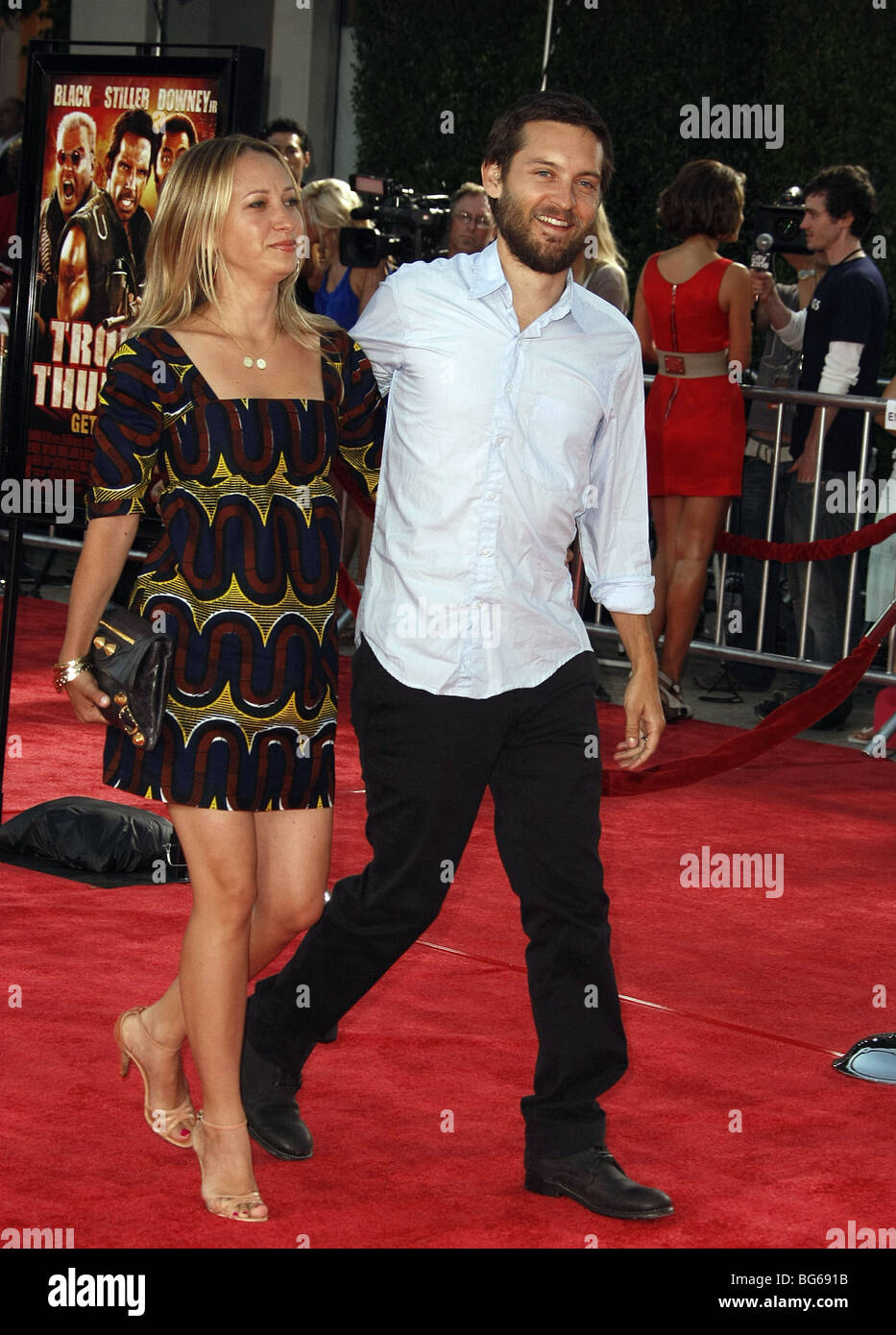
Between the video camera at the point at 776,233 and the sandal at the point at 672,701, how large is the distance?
1.77m

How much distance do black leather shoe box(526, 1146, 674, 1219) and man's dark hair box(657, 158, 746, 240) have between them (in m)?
4.97

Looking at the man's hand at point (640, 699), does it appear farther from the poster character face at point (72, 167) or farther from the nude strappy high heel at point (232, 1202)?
the poster character face at point (72, 167)

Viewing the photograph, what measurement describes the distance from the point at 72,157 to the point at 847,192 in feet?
12.1

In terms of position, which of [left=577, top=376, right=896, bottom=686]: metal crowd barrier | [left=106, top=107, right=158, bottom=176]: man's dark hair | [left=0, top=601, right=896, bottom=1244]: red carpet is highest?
[left=106, top=107, right=158, bottom=176]: man's dark hair

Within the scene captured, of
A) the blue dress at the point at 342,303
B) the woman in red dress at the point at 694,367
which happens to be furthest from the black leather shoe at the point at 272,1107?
the blue dress at the point at 342,303

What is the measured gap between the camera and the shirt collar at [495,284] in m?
3.18

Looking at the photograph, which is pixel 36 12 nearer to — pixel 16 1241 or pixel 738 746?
pixel 738 746

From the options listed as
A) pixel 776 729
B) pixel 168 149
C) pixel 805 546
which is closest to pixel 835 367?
pixel 805 546

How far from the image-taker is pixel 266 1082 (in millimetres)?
3455

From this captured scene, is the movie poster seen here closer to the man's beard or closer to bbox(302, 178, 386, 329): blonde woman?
the man's beard

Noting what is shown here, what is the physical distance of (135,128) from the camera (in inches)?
195

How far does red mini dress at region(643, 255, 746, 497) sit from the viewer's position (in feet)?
24.6

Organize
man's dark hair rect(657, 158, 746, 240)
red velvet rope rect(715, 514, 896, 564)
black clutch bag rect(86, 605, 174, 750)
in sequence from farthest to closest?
man's dark hair rect(657, 158, 746, 240), red velvet rope rect(715, 514, 896, 564), black clutch bag rect(86, 605, 174, 750)

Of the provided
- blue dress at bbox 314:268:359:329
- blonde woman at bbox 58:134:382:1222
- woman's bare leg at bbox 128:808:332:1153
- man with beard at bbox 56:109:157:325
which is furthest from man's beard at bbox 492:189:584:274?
blue dress at bbox 314:268:359:329
